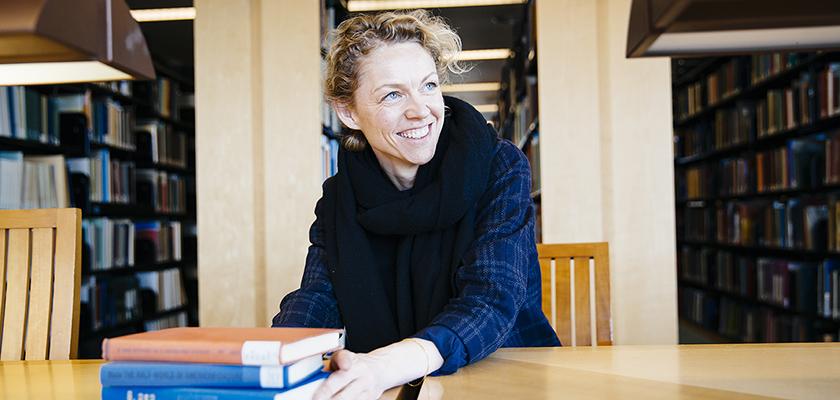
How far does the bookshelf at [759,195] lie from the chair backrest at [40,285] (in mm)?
3467

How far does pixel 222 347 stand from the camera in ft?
2.68

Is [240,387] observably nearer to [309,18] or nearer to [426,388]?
[426,388]

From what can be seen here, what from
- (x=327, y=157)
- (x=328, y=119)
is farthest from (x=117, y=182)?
(x=327, y=157)

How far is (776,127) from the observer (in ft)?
14.7

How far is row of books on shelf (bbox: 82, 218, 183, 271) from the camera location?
425 cm

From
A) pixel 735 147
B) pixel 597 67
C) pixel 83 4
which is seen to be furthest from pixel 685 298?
pixel 83 4

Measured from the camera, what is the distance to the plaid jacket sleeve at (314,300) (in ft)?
4.33

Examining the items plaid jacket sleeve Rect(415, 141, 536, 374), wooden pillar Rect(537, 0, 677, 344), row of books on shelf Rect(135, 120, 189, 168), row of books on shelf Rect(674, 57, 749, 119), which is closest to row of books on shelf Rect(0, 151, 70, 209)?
row of books on shelf Rect(135, 120, 189, 168)

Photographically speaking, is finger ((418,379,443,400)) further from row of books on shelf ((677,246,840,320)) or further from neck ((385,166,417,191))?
row of books on shelf ((677,246,840,320))

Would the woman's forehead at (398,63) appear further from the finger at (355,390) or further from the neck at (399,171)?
the finger at (355,390)

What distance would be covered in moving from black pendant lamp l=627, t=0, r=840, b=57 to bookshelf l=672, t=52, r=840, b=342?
8.96ft

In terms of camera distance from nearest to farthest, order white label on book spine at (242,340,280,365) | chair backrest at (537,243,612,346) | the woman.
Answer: white label on book spine at (242,340,280,365), the woman, chair backrest at (537,243,612,346)

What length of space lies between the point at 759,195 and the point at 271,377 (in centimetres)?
488

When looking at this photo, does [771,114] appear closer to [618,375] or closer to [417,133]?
[417,133]
